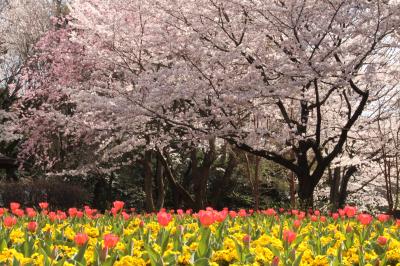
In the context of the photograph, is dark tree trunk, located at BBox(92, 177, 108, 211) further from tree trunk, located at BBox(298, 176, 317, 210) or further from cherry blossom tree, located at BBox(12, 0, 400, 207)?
tree trunk, located at BBox(298, 176, 317, 210)

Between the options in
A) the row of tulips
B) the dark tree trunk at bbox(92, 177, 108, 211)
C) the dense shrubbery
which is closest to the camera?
the row of tulips

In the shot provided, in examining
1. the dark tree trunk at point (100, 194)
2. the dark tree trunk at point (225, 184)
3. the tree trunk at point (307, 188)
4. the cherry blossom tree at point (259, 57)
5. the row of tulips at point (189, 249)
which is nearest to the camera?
the row of tulips at point (189, 249)

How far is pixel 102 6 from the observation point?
14242 millimetres

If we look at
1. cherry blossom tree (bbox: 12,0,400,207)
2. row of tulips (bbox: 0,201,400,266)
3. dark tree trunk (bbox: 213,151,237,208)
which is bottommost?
row of tulips (bbox: 0,201,400,266)

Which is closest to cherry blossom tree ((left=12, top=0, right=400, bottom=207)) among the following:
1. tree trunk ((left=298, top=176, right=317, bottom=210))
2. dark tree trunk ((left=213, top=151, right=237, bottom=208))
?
tree trunk ((left=298, top=176, right=317, bottom=210))

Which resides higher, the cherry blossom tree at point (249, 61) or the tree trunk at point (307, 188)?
the cherry blossom tree at point (249, 61)


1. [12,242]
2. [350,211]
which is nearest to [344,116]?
[350,211]

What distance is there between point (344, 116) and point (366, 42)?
17.0 feet

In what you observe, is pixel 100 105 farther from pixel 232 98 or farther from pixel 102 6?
pixel 102 6

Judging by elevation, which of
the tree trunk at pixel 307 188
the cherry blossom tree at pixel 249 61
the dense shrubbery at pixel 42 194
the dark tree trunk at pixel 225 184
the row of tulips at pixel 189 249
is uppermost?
the cherry blossom tree at pixel 249 61

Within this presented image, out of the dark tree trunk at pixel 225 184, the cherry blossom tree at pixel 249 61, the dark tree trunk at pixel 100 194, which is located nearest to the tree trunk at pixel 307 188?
the cherry blossom tree at pixel 249 61

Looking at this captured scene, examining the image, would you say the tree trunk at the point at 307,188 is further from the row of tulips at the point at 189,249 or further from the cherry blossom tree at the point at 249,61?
the row of tulips at the point at 189,249

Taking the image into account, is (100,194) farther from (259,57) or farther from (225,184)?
(259,57)

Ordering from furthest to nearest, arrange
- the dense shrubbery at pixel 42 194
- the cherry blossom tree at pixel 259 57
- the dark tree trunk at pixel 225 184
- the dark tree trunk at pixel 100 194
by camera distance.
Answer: the dark tree trunk at pixel 100 194
the dark tree trunk at pixel 225 184
the dense shrubbery at pixel 42 194
the cherry blossom tree at pixel 259 57
